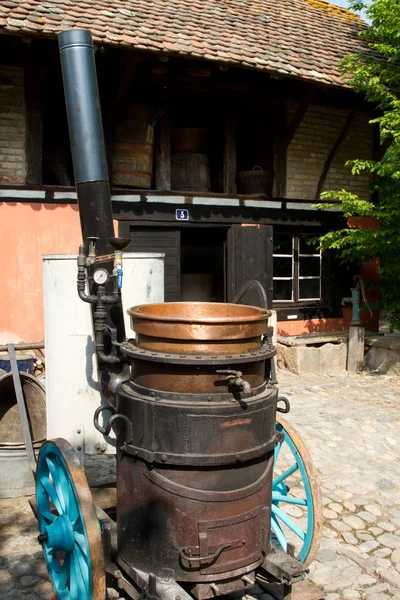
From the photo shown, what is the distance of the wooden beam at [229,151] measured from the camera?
9.43 metres

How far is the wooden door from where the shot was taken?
9391 millimetres

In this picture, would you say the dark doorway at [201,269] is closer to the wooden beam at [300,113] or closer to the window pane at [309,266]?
the window pane at [309,266]

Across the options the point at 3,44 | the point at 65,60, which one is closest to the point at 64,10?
the point at 3,44

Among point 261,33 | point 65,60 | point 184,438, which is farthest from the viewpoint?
point 261,33

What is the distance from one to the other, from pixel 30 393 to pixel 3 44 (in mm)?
5307

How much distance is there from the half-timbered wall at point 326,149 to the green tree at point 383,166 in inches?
41.4

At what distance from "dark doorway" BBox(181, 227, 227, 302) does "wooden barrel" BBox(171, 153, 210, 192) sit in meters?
1.92

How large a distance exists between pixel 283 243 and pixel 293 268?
1.63ft

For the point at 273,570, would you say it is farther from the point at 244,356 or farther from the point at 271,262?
the point at 271,262

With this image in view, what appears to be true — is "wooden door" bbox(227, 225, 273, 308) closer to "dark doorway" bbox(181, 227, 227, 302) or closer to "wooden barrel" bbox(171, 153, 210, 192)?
"wooden barrel" bbox(171, 153, 210, 192)

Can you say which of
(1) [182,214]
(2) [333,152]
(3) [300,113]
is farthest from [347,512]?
(2) [333,152]

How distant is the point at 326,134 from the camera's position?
10.4m

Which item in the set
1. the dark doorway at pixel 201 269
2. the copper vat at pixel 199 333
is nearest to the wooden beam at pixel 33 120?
the dark doorway at pixel 201 269

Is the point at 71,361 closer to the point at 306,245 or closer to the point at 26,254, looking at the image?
the point at 26,254
